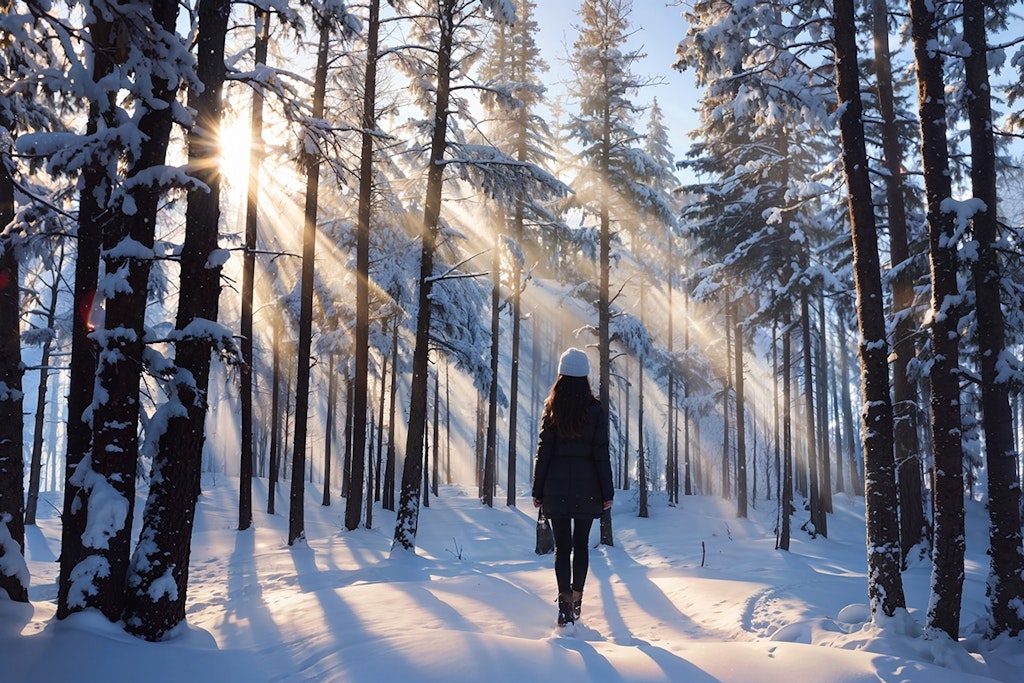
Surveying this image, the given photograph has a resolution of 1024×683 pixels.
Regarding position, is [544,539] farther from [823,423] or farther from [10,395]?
[823,423]

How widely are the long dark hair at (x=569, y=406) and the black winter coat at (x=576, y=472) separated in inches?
2.2

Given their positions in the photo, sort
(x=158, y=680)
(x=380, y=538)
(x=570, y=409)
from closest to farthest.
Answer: (x=158, y=680)
(x=570, y=409)
(x=380, y=538)

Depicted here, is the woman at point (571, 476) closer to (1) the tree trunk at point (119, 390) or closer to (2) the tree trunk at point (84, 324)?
(1) the tree trunk at point (119, 390)

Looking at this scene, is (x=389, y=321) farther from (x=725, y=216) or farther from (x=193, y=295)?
(x=193, y=295)

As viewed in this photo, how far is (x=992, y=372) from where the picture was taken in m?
7.32

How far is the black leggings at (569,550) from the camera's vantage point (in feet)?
17.7

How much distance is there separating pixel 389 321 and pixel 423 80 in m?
10.2

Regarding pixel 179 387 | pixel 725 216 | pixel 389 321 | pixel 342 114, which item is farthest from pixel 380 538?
pixel 725 216

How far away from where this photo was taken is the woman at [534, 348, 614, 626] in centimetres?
539

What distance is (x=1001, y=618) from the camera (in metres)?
6.84

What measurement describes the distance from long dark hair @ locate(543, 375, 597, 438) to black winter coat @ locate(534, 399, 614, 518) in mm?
55

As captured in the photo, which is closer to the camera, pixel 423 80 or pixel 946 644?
pixel 946 644

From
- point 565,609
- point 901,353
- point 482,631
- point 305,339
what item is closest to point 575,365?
point 565,609

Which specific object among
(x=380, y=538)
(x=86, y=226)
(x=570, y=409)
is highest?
(x=86, y=226)
